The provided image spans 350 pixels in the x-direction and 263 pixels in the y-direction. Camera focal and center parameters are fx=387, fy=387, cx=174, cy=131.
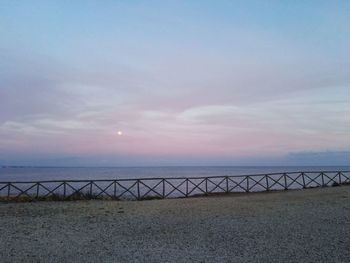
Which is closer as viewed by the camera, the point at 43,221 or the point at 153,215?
the point at 43,221

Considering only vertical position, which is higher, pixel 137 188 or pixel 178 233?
pixel 137 188

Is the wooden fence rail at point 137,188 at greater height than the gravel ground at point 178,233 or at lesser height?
greater

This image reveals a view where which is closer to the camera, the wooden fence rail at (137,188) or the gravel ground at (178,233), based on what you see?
the gravel ground at (178,233)

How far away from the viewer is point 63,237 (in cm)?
1280

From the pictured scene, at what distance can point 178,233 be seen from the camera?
13.4 m

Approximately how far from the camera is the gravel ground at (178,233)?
10.3 meters

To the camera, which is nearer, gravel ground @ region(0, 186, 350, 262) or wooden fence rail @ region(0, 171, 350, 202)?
gravel ground @ region(0, 186, 350, 262)

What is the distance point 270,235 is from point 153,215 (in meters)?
6.57

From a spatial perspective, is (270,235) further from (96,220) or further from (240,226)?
(96,220)

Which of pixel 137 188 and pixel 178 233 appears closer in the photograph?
pixel 178 233

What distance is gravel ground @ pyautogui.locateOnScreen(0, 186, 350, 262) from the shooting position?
10.3m

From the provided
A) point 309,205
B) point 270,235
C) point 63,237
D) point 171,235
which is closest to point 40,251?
point 63,237

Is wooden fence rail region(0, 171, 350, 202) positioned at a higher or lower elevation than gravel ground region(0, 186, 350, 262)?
higher

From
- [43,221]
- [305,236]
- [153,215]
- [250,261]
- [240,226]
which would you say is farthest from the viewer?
[153,215]
